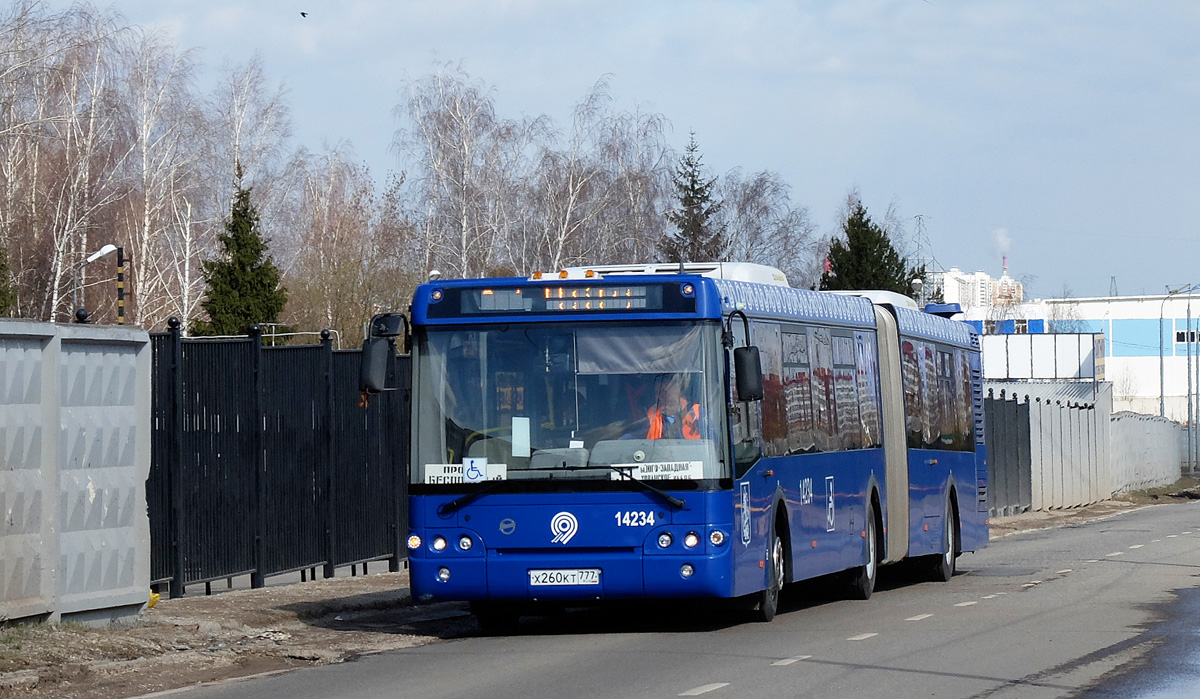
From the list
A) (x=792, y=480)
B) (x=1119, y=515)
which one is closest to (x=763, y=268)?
(x=792, y=480)

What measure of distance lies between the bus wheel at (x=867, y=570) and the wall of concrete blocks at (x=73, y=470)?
713 cm

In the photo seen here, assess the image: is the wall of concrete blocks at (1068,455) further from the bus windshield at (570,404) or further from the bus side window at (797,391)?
the bus windshield at (570,404)

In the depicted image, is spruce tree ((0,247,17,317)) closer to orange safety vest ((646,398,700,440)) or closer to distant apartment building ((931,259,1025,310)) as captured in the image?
orange safety vest ((646,398,700,440))

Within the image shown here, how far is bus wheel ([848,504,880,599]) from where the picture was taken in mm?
16922

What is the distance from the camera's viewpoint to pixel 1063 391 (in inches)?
2847

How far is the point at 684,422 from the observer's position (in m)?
13.0

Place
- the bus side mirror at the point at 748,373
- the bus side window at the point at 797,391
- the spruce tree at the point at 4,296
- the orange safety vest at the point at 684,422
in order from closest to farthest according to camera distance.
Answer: the bus side mirror at the point at 748,373 → the orange safety vest at the point at 684,422 → the bus side window at the point at 797,391 → the spruce tree at the point at 4,296

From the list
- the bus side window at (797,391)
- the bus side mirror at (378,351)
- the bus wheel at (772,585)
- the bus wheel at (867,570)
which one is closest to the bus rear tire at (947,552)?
the bus wheel at (867,570)

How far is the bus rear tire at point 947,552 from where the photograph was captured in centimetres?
1989

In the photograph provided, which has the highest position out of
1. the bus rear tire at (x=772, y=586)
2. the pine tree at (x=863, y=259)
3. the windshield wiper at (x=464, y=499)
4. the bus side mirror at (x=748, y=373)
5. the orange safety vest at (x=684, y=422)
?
the pine tree at (x=863, y=259)

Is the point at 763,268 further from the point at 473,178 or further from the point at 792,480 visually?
the point at 473,178

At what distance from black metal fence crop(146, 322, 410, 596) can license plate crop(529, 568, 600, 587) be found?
200cm

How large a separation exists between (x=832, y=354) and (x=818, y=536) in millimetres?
1852

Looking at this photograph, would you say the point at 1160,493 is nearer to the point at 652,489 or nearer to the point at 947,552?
the point at 947,552
